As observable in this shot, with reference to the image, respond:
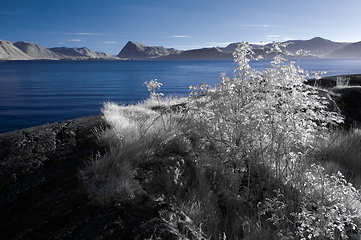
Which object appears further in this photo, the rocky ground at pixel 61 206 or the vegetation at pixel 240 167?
the vegetation at pixel 240 167

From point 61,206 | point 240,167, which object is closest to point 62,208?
point 61,206

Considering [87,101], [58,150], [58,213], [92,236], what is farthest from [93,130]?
[87,101]

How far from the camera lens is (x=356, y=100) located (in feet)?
29.5

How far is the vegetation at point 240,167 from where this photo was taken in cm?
288

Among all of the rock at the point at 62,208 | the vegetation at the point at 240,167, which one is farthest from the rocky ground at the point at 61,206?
the vegetation at the point at 240,167

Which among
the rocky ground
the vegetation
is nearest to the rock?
the rocky ground

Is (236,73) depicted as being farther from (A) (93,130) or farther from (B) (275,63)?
(A) (93,130)

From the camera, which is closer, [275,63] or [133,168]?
[133,168]

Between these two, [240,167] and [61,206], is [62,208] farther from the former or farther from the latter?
[240,167]

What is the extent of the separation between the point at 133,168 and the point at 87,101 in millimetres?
22426

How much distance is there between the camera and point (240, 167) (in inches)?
149

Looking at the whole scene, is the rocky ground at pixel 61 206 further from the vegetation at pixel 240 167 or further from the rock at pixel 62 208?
the vegetation at pixel 240 167

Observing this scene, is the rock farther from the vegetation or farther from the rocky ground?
the vegetation

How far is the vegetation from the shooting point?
2.88 metres
